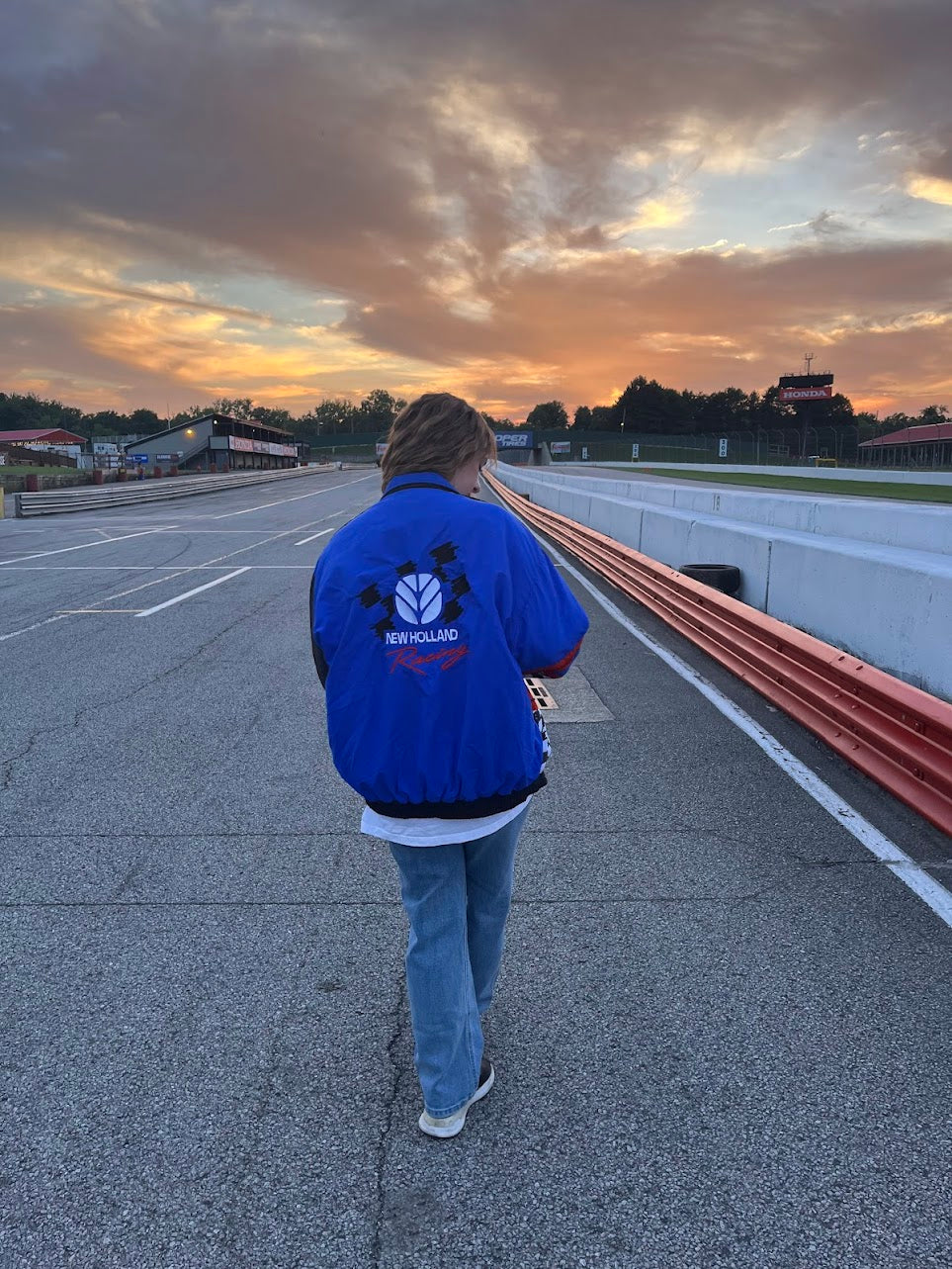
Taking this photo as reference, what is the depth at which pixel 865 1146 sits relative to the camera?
2.47 metres

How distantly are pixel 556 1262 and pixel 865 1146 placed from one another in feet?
3.12

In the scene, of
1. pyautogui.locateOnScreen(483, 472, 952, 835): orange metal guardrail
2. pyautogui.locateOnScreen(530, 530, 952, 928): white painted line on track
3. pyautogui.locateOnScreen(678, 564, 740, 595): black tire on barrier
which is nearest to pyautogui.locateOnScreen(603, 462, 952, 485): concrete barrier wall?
pyautogui.locateOnScreen(678, 564, 740, 595): black tire on barrier

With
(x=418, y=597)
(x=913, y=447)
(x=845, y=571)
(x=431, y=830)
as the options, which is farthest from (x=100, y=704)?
(x=913, y=447)

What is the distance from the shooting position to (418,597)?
220 centimetres

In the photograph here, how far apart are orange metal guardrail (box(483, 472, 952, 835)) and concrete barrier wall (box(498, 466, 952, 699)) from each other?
0.46m

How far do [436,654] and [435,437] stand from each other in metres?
0.61

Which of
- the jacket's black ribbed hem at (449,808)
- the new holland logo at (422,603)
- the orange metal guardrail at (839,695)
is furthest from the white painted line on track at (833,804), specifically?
the new holland logo at (422,603)

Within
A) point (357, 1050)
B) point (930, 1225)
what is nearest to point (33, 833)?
point (357, 1050)

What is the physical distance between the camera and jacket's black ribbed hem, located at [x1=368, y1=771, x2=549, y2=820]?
89.5 inches

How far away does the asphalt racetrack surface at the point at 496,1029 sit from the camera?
223 cm

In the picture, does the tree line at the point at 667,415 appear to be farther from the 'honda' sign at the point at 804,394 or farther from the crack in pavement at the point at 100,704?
the crack in pavement at the point at 100,704

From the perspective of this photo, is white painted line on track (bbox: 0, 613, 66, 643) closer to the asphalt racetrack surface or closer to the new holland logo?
the asphalt racetrack surface

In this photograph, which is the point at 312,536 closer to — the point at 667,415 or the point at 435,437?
the point at 435,437

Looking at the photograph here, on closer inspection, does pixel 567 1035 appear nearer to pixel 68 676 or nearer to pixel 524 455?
pixel 68 676
